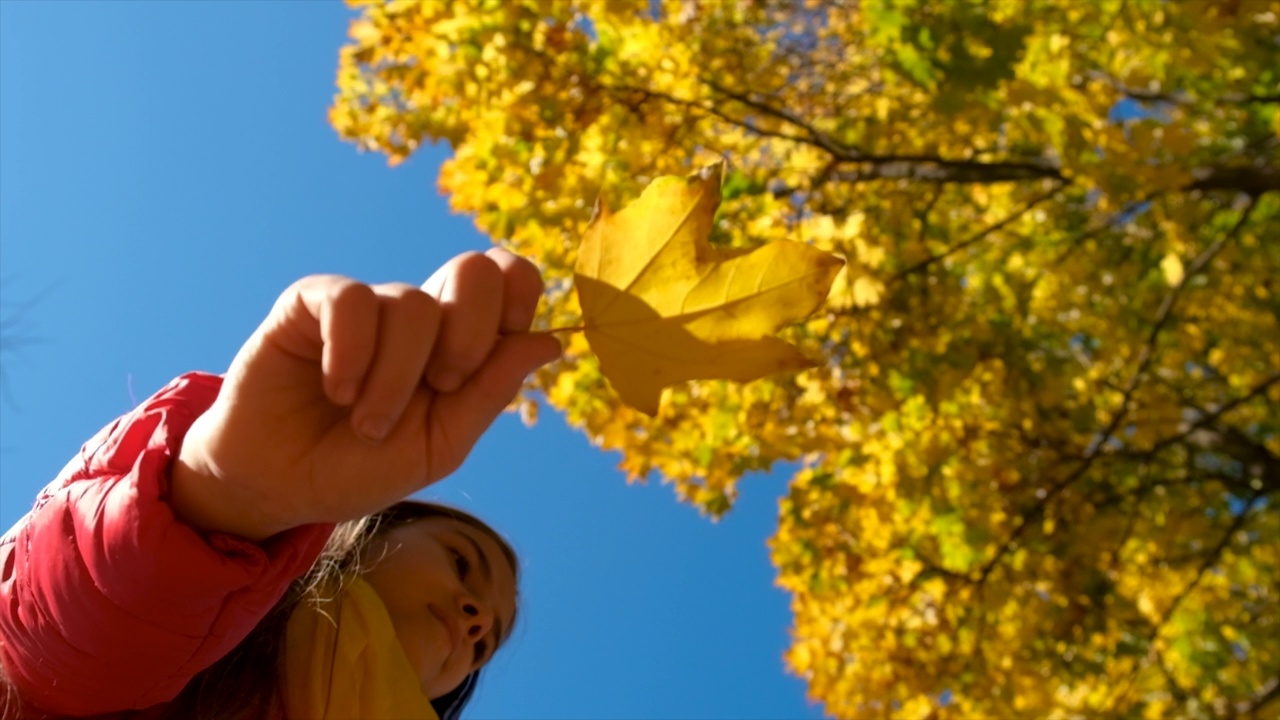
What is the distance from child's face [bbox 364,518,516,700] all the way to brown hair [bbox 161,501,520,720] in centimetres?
6

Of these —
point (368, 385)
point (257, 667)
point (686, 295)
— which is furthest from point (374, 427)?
point (257, 667)

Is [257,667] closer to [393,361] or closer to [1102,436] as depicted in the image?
[393,361]

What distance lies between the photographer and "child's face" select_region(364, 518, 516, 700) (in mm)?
1581

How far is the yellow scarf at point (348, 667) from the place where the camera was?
133 centimetres

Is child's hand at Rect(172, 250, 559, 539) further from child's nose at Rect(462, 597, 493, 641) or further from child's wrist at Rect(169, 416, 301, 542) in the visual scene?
child's nose at Rect(462, 597, 493, 641)

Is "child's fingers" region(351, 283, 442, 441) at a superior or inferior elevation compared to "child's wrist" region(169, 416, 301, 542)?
superior

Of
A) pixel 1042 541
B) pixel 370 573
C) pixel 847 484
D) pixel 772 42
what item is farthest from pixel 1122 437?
pixel 370 573

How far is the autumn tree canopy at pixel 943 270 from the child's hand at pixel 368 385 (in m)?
2.56


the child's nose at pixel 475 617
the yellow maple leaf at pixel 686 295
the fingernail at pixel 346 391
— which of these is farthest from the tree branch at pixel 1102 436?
the fingernail at pixel 346 391

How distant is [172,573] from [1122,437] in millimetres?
5136

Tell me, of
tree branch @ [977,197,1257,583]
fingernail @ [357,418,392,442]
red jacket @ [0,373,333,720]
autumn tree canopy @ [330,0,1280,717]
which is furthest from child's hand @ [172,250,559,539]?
tree branch @ [977,197,1257,583]

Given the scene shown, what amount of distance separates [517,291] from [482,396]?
0.10m

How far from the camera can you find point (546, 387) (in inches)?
173

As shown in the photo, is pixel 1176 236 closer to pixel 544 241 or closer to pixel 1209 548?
pixel 1209 548
